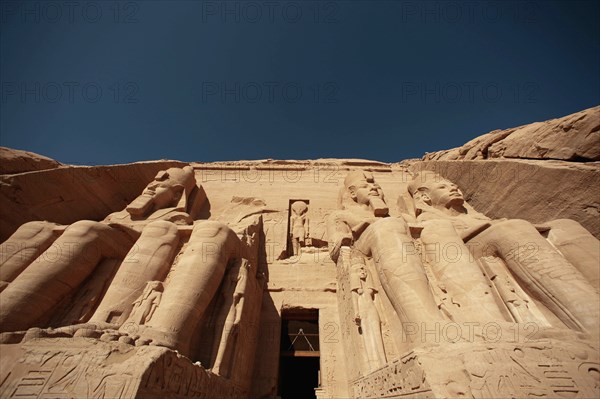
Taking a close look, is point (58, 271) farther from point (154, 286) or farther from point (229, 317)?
point (229, 317)

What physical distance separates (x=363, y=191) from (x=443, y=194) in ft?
4.47

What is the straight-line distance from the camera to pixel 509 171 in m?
5.08

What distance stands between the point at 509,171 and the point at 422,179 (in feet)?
4.70

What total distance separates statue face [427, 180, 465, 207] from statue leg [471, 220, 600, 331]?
1054 millimetres

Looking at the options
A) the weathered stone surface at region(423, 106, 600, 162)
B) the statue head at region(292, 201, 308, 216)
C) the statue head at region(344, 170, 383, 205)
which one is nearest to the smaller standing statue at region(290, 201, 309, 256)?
the statue head at region(292, 201, 308, 216)

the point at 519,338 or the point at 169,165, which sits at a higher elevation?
the point at 169,165

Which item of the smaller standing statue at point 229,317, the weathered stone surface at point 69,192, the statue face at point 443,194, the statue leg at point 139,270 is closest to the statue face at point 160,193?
the weathered stone surface at point 69,192

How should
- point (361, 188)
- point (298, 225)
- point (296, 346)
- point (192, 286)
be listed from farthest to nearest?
point (298, 225) < point (361, 188) < point (296, 346) < point (192, 286)

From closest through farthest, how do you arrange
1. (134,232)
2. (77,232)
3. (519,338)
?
1. (519,338)
2. (77,232)
3. (134,232)

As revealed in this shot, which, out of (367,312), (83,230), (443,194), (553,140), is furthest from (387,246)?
(83,230)

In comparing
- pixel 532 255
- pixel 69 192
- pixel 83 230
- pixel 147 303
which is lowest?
pixel 147 303

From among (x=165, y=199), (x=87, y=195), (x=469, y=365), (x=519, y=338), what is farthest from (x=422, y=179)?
(x=87, y=195)

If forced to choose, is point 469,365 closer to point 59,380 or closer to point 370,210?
point 59,380

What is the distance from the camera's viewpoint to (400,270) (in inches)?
135
